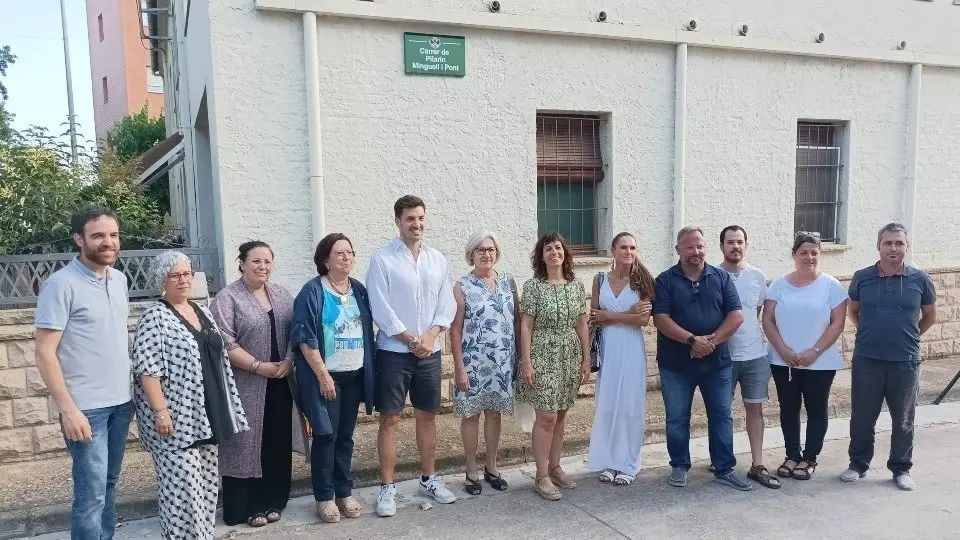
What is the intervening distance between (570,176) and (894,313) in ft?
10.8

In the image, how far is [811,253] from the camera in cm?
466

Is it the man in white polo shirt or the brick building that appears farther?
the brick building

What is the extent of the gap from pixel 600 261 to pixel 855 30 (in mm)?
4343

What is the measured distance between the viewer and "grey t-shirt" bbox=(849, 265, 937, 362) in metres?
4.56

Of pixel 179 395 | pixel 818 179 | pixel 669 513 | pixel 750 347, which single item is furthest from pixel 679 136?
pixel 179 395

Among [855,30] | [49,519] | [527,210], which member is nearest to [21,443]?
[49,519]

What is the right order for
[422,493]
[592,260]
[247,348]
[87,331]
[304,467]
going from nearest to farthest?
[87,331] < [247,348] < [422,493] < [304,467] < [592,260]

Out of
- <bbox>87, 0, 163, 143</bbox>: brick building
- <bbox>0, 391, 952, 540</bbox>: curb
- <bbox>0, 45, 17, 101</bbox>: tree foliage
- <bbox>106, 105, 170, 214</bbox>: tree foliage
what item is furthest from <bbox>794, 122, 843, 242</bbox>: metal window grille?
<bbox>0, 45, 17, 101</bbox>: tree foliage

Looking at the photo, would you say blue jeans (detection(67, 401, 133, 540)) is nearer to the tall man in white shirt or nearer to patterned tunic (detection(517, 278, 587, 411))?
the tall man in white shirt

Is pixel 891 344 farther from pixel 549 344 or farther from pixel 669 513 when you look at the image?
pixel 549 344

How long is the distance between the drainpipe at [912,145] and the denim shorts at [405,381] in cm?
700

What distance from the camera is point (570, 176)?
22.7 ft

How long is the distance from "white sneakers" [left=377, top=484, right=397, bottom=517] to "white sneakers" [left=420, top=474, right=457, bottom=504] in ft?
0.83

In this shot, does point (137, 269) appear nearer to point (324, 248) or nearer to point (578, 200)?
point (324, 248)
